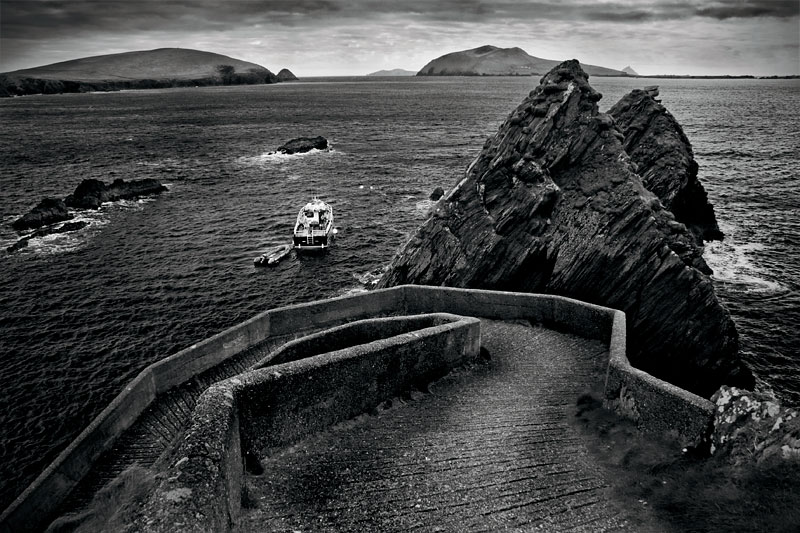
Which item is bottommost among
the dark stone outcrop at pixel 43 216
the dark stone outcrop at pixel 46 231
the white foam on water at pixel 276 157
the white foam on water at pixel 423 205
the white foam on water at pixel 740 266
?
the white foam on water at pixel 740 266

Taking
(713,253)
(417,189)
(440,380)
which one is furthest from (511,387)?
(417,189)

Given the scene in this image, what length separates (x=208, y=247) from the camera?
4369 centimetres

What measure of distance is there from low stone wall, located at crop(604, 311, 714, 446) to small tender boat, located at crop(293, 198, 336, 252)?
103ft

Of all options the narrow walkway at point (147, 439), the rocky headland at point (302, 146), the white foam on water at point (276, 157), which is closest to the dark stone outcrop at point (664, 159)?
the narrow walkway at point (147, 439)

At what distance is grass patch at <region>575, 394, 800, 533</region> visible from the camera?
9078 millimetres

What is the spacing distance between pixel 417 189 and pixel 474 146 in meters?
30.0

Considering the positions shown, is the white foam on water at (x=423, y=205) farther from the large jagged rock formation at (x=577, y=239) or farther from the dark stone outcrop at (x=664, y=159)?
the large jagged rock formation at (x=577, y=239)

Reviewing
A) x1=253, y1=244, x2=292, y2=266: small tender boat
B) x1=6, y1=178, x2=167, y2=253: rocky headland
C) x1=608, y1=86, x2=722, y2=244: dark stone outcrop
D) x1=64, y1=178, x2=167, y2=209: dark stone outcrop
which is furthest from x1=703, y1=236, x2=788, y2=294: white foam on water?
x1=64, y1=178, x2=167, y2=209: dark stone outcrop

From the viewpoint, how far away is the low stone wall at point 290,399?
27.1 ft

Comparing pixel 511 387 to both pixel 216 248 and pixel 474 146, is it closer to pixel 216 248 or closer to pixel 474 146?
pixel 216 248

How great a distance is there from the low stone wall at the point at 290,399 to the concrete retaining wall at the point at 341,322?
344 cm

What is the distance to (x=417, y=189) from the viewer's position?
2438 inches

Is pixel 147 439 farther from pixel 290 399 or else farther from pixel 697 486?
pixel 697 486

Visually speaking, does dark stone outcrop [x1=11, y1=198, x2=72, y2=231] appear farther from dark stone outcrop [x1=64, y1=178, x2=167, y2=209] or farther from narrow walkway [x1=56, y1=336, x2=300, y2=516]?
narrow walkway [x1=56, y1=336, x2=300, y2=516]
